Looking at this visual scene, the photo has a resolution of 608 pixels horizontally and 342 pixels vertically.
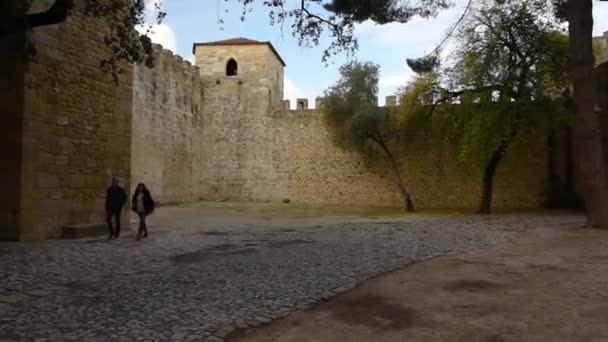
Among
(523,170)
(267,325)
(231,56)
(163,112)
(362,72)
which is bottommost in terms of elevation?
(267,325)

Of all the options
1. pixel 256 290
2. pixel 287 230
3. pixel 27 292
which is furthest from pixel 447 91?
pixel 27 292

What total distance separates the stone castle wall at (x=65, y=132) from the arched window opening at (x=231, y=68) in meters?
17.6

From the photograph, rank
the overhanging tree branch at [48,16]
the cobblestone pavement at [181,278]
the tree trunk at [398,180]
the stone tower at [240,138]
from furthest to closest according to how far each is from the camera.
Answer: the stone tower at [240,138], the tree trunk at [398,180], the overhanging tree branch at [48,16], the cobblestone pavement at [181,278]

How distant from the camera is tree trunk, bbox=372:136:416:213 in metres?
21.9

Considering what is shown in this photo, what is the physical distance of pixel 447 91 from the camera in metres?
17.7

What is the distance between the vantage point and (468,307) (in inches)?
188

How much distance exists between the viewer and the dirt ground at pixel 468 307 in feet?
Result: 13.4

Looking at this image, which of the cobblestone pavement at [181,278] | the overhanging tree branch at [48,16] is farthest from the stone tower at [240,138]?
the overhanging tree branch at [48,16]

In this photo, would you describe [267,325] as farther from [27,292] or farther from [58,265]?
[58,265]

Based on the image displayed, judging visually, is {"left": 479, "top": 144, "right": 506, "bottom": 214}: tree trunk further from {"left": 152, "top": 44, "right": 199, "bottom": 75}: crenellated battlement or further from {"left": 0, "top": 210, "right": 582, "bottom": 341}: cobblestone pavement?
{"left": 152, "top": 44, "right": 199, "bottom": 75}: crenellated battlement

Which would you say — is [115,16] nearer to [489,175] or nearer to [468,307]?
[468,307]

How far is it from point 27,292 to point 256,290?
236 cm

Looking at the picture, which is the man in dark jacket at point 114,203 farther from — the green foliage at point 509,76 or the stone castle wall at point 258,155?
the green foliage at point 509,76

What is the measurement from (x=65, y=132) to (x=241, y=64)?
63.0 feet
